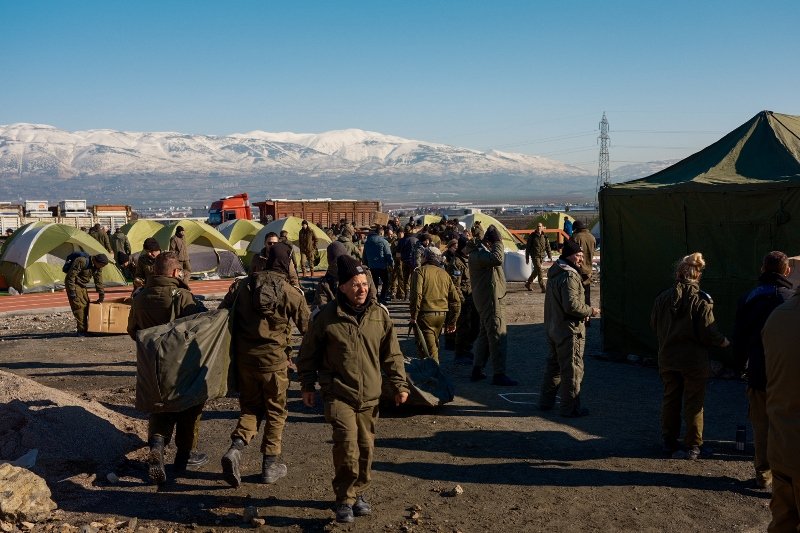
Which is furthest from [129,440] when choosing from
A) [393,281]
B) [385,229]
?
[385,229]

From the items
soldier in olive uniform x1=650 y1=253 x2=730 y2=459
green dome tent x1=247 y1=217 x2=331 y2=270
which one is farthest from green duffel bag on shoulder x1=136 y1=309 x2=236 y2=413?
green dome tent x1=247 y1=217 x2=331 y2=270

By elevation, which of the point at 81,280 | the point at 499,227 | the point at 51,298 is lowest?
the point at 51,298

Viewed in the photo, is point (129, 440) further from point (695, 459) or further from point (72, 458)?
point (695, 459)

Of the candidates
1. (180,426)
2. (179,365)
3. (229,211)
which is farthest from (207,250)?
(179,365)

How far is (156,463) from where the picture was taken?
615 cm

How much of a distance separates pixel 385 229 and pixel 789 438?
16.9 meters

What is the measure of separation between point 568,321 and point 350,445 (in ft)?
11.4

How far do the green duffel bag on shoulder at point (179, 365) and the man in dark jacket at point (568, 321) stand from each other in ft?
11.4

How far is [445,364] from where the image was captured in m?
11.3

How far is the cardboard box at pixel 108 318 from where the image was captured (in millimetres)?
14258

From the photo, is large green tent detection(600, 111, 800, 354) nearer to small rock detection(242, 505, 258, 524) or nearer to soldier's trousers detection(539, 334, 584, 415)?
soldier's trousers detection(539, 334, 584, 415)

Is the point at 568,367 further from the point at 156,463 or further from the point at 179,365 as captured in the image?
the point at 156,463

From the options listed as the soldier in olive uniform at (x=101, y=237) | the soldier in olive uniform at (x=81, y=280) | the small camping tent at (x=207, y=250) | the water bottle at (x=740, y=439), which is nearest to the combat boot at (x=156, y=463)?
the water bottle at (x=740, y=439)

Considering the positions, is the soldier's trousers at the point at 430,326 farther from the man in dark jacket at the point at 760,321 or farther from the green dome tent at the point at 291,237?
the green dome tent at the point at 291,237
